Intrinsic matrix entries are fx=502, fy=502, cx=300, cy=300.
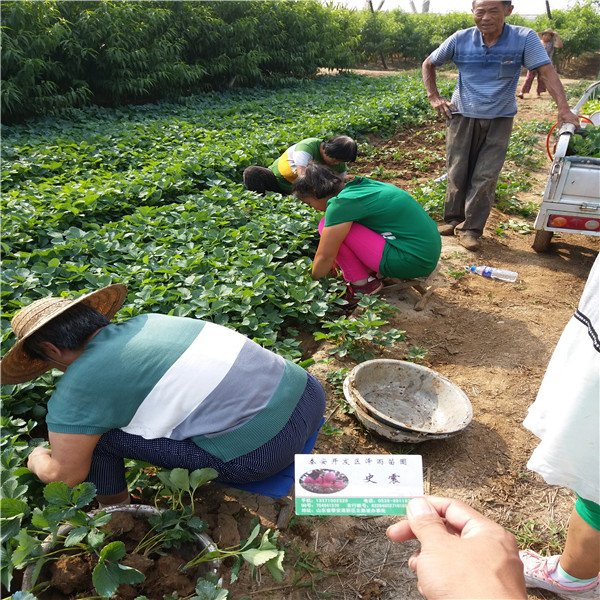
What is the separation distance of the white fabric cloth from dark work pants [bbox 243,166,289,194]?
14.4ft

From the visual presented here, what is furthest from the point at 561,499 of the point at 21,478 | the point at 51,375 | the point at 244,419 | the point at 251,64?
the point at 251,64

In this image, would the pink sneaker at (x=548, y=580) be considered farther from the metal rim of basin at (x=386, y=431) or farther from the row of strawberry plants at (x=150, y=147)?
the row of strawberry plants at (x=150, y=147)

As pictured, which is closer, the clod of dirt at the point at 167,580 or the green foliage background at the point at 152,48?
the clod of dirt at the point at 167,580

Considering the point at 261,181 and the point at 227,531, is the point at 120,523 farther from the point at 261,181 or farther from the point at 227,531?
the point at 261,181

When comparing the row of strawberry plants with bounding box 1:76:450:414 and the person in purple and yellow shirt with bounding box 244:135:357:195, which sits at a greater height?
the person in purple and yellow shirt with bounding box 244:135:357:195

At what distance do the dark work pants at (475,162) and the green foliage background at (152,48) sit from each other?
692cm

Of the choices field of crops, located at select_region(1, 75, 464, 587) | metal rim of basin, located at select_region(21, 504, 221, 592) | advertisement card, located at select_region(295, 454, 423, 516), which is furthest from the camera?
field of crops, located at select_region(1, 75, 464, 587)

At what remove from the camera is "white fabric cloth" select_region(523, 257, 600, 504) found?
4.04 feet

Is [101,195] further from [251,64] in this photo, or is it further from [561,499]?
[251,64]

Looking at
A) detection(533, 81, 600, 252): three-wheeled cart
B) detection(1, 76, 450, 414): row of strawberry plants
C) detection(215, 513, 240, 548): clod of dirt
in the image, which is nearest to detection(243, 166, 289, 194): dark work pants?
detection(1, 76, 450, 414): row of strawberry plants

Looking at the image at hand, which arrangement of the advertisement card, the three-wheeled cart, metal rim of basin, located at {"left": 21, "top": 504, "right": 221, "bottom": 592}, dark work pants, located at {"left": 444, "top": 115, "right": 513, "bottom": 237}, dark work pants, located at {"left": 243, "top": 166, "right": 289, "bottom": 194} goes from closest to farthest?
the advertisement card → metal rim of basin, located at {"left": 21, "top": 504, "right": 221, "bottom": 592} → the three-wheeled cart → dark work pants, located at {"left": 444, "top": 115, "right": 513, "bottom": 237} → dark work pants, located at {"left": 243, "top": 166, "right": 289, "bottom": 194}

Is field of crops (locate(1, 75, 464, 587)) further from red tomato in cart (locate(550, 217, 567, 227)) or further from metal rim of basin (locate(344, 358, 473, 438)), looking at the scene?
red tomato in cart (locate(550, 217, 567, 227))

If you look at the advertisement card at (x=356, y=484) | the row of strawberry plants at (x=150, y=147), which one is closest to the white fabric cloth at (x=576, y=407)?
the advertisement card at (x=356, y=484)

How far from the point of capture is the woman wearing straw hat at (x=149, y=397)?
1.70m
